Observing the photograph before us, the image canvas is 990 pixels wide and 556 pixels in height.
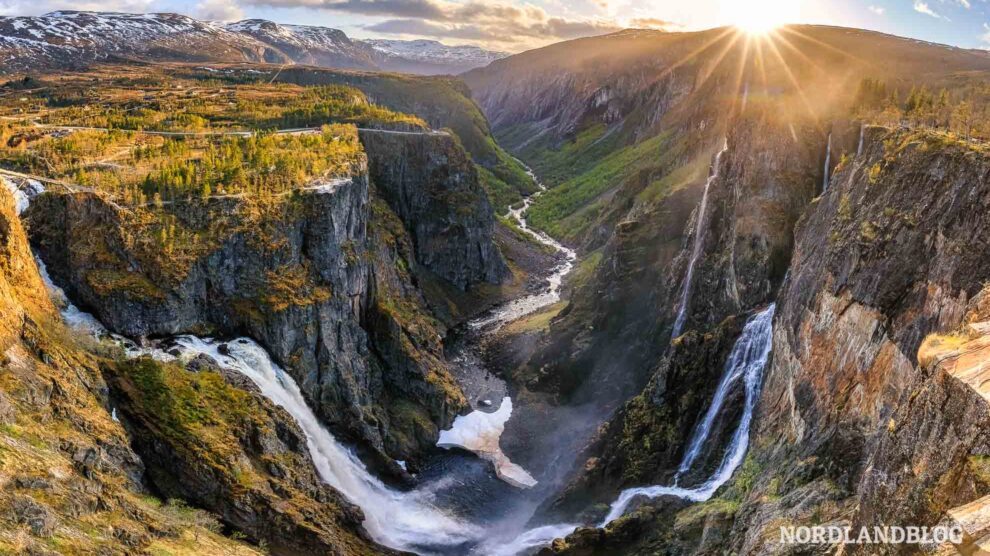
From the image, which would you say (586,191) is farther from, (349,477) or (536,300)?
(349,477)

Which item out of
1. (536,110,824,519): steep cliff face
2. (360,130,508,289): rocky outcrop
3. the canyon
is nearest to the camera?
the canyon

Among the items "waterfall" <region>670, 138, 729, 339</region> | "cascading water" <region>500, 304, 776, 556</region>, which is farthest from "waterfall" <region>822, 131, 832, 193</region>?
"cascading water" <region>500, 304, 776, 556</region>

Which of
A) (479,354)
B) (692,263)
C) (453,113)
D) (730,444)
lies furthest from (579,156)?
(730,444)

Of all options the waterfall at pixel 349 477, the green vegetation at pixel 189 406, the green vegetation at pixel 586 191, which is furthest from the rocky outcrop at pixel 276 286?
the green vegetation at pixel 586 191

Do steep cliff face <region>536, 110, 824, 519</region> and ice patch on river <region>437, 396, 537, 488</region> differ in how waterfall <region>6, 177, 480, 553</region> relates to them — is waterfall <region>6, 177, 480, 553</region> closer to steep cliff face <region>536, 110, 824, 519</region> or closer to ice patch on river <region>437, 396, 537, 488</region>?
Answer: ice patch on river <region>437, 396, 537, 488</region>

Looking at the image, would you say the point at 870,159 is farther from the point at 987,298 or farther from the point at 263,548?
the point at 263,548

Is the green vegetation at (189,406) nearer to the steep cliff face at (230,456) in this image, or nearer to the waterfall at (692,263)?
the steep cliff face at (230,456)

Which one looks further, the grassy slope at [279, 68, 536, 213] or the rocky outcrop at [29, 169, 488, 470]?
the grassy slope at [279, 68, 536, 213]
